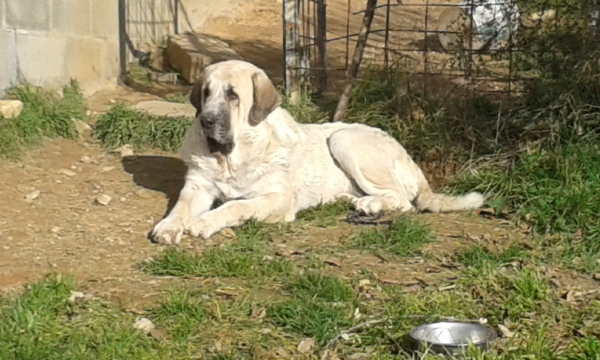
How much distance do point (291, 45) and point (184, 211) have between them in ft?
10.7

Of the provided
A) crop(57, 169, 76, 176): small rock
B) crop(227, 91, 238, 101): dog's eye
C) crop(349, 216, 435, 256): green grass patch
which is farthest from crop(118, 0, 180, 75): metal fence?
crop(349, 216, 435, 256): green grass patch

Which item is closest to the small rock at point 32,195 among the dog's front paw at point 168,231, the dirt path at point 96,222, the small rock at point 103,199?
the dirt path at point 96,222

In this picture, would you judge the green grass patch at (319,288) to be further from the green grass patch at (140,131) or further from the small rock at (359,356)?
the green grass patch at (140,131)

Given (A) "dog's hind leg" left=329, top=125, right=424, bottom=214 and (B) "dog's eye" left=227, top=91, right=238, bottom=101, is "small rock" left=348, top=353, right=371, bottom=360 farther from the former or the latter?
(A) "dog's hind leg" left=329, top=125, right=424, bottom=214

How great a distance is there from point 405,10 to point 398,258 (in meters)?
10.7

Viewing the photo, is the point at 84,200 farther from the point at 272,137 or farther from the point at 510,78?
the point at 510,78

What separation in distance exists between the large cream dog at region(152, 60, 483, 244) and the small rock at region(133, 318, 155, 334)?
1.32m

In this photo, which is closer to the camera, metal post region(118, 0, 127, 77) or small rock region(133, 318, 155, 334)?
small rock region(133, 318, 155, 334)

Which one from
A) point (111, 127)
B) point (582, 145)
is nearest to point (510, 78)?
point (582, 145)

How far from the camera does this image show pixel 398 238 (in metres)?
4.79

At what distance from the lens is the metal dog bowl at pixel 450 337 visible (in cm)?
303

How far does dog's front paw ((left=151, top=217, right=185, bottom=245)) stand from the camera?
479cm

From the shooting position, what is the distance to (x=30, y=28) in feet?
24.0

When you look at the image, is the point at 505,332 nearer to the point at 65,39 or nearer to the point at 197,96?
the point at 197,96
